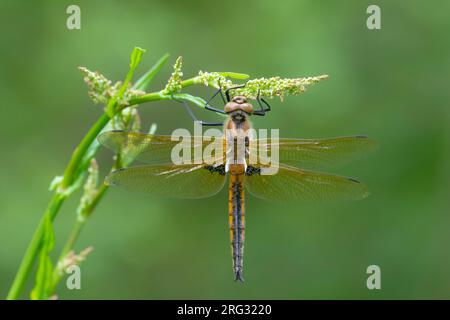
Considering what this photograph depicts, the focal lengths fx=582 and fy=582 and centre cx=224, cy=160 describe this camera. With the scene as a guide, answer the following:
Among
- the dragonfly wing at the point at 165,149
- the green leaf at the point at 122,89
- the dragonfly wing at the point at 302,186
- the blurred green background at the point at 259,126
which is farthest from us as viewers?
the blurred green background at the point at 259,126

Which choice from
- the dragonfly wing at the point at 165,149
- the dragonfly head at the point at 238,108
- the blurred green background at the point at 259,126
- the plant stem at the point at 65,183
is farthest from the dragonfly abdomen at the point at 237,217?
the blurred green background at the point at 259,126

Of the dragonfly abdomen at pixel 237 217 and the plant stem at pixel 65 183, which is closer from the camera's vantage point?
the plant stem at pixel 65 183

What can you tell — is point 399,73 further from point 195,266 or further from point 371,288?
point 195,266

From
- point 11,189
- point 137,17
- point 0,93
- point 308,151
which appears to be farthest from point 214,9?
point 308,151

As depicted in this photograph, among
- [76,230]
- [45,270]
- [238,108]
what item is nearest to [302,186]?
[238,108]

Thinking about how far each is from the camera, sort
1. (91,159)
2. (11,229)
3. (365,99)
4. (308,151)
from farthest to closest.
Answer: (365,99)
(11,229)
(308,151)
(91,159)

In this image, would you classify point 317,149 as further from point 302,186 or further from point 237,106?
point 237,106

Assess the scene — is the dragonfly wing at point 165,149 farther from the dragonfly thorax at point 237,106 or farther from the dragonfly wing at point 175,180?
the dragonfly thorax at point 237,106
